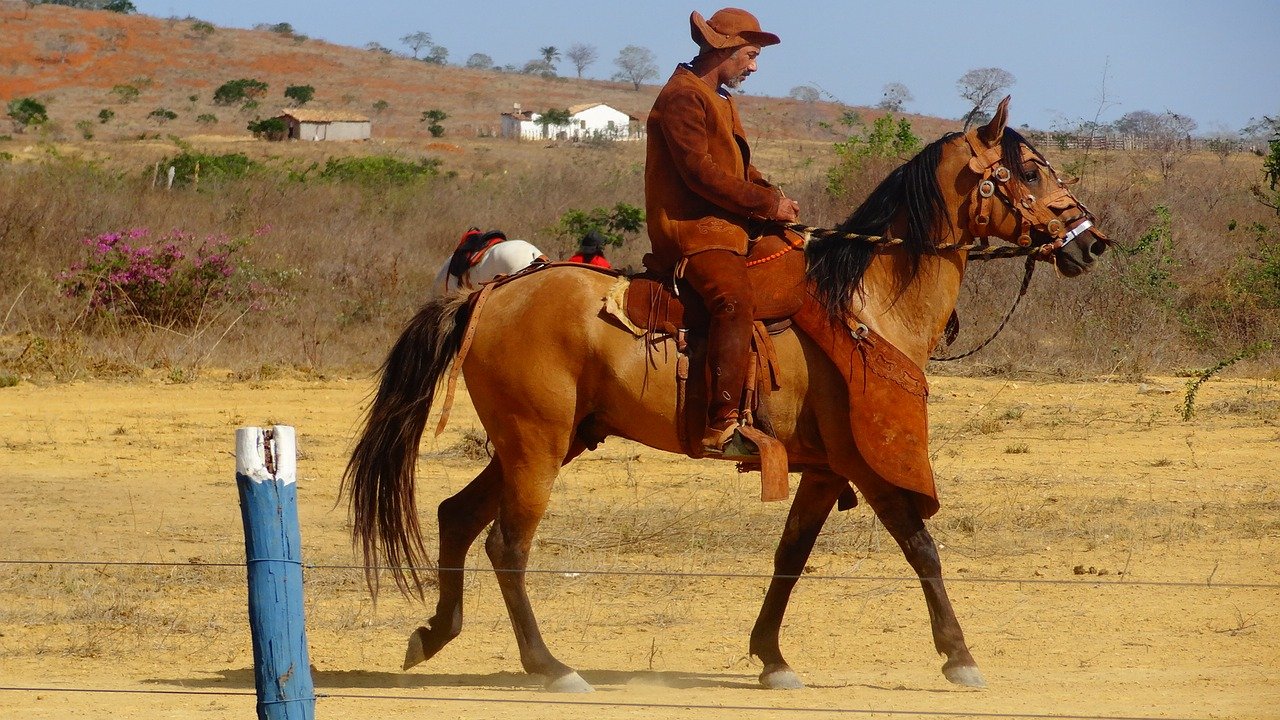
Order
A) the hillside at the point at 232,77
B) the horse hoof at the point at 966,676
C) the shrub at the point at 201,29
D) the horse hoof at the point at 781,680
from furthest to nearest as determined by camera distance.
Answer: the shrub at the point at 201,29, the hillside at the point at 232,77, the horse hoof at the point at 781,680, the horse hoof at the point at 966,676

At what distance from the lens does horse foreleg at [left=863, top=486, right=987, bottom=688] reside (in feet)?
18.1

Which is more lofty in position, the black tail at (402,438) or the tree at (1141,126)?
the tree at (1141,126)

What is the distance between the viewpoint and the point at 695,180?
18.6 ft

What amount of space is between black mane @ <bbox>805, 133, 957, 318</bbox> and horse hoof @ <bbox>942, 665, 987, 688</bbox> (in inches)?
57.2

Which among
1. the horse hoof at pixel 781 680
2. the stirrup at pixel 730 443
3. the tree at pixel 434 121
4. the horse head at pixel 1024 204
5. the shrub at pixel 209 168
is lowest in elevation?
the horse hoof at pixel 781 680

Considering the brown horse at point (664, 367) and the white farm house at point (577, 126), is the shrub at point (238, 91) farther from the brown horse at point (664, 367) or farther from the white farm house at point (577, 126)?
the brown horse at point (664, 367)

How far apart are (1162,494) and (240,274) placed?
10866 mm

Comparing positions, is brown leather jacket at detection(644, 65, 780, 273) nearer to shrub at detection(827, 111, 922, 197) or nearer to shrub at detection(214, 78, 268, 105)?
shrub at detection(827, 111, 922, 197)

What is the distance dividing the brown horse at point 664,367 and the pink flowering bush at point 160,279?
413 inches

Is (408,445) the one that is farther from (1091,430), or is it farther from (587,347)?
(1091,430)

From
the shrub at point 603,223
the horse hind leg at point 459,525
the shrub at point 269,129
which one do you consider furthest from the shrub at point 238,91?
the horse hind leg at point 459,525

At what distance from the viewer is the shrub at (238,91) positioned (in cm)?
6309

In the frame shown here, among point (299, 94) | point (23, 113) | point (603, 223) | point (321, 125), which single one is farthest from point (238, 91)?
point (603, 223)

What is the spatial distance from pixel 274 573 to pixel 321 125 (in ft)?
165
